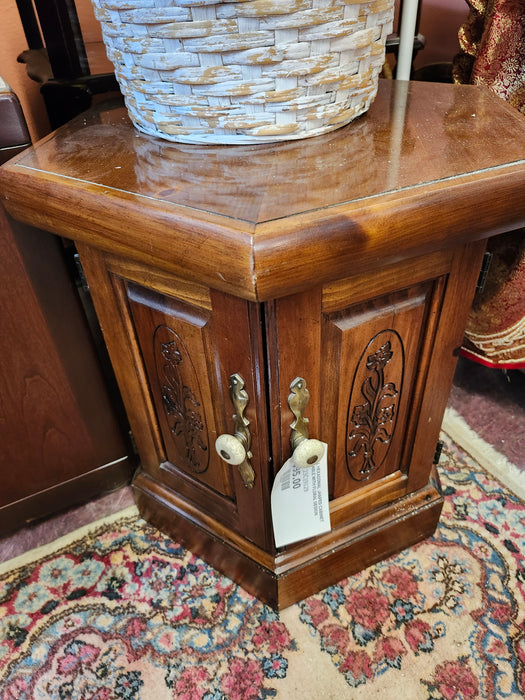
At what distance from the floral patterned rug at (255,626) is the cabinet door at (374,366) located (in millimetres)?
158

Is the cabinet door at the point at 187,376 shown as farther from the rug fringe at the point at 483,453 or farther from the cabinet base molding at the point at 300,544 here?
the rug fringe at the point at 483,453

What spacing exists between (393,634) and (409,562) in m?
0.12

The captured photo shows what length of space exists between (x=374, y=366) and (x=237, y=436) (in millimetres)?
183

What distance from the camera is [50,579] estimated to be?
2.72 feet

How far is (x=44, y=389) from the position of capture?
0.77 meters

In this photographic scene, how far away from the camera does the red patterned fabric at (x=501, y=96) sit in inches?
31.2

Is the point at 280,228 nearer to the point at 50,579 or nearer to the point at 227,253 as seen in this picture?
the point at 227,253

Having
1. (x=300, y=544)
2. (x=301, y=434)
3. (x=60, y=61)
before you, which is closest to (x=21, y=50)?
(x=60, y=61)

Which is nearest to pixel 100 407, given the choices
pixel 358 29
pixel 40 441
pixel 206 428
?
pixel 40 441

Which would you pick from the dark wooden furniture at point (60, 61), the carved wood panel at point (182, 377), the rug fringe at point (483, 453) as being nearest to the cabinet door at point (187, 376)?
the carved wood panel at point (182, 377)

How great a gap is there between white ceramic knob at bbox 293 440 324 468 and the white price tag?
18 mm

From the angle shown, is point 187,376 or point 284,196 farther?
point 187,376

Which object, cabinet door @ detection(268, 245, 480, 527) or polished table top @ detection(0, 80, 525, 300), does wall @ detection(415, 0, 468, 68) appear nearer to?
polished table top @ detection(0, 80, 525, 300)

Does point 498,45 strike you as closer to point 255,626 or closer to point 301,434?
point 301,434
